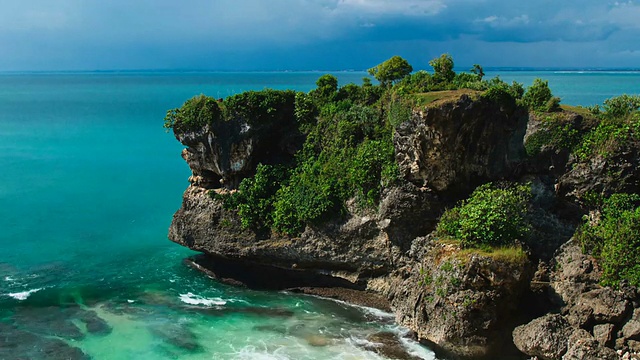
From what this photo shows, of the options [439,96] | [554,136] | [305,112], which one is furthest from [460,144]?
[305,112]

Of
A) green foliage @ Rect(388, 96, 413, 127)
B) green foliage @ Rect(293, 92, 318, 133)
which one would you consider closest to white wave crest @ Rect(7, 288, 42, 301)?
green foliage @ Rect(293, 92, 318, 133)

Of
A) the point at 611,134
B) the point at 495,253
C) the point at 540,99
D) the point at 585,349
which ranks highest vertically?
the point at 540,99

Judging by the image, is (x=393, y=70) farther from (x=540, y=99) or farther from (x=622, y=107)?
(x=622, y=107)

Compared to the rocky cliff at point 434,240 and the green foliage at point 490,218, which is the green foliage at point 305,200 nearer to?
the rocky cliff at point 434,240

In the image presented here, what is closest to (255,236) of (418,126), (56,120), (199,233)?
(199,233)

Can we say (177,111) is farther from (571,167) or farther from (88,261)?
(571,167)

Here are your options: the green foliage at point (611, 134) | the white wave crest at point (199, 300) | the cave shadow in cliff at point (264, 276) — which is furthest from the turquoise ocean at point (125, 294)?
the green foliage at point (611, 134)

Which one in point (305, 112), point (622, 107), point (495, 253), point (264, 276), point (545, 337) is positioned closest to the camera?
point (545, 337)
